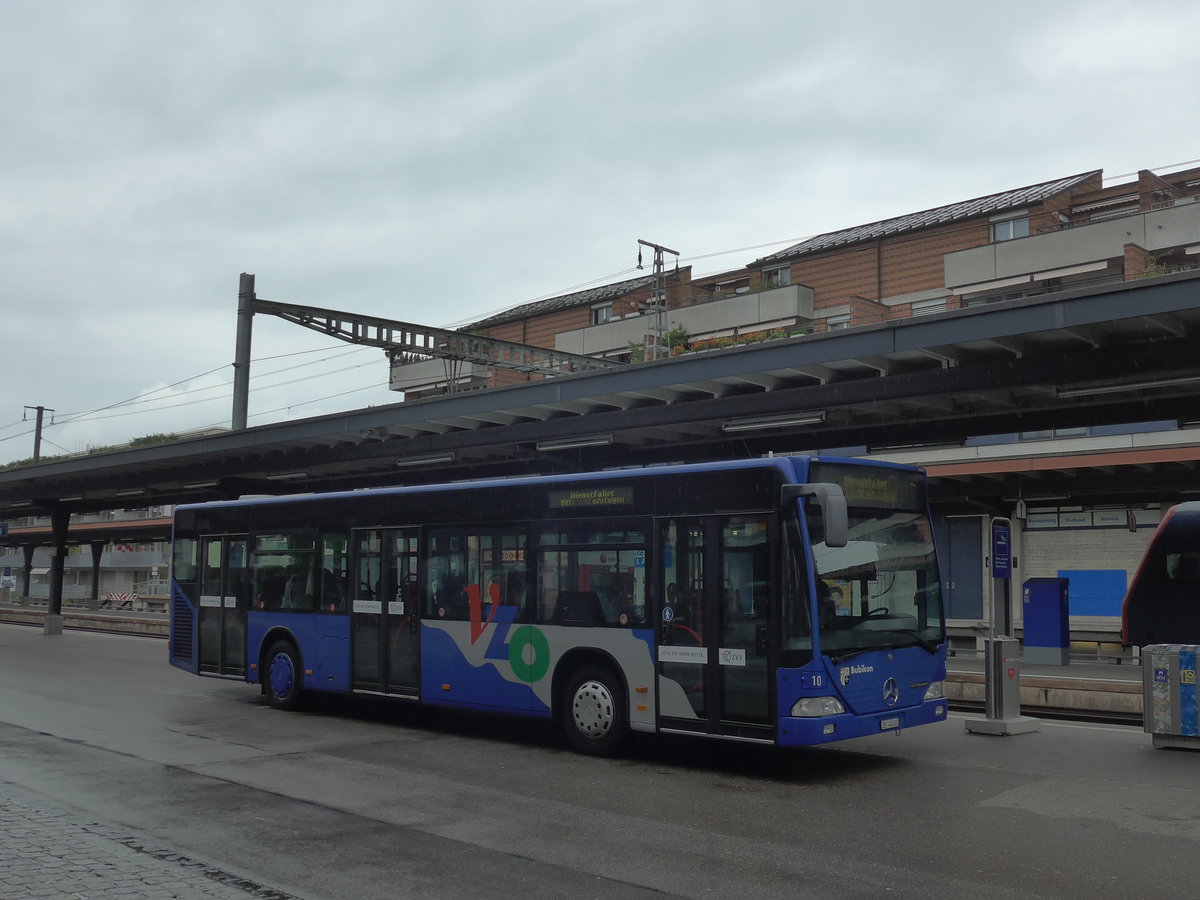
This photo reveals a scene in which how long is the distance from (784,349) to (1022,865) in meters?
9.35

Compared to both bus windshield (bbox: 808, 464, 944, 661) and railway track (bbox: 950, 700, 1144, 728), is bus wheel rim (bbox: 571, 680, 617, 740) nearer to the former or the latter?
bus windshield (bbox: 808, 464, 944, 661)

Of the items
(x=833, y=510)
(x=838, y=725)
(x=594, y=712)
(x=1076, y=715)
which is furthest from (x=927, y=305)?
(x=838, y=725)

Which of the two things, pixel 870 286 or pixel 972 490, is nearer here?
pixel 972 490

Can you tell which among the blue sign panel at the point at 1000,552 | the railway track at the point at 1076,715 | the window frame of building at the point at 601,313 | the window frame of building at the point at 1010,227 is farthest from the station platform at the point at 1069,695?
the window frame of building at the point at 601,313

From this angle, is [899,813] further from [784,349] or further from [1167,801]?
[784,349]

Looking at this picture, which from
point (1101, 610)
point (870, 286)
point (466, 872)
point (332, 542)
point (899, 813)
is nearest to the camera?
point (466, 872)

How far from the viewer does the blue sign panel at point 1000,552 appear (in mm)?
13797

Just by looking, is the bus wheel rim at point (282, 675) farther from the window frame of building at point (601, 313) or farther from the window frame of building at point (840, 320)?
the window frame of building at point (601, 313)

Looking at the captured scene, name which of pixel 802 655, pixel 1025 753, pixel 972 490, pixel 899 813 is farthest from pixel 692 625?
pixel 972 490

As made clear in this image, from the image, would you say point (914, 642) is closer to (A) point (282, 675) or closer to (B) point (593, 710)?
(B) point (593, 710)

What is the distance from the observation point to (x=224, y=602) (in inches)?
637

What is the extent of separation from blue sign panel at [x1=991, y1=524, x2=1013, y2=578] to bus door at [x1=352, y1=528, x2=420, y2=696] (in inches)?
274

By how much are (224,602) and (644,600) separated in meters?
7.86

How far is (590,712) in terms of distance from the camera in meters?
11.3
